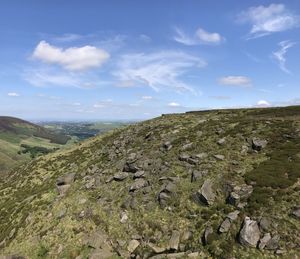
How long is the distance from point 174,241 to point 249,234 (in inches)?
264

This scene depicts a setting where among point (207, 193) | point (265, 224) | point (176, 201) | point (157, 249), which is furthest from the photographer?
point (176, 201)

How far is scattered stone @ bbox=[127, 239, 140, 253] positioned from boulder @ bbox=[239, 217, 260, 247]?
9640mm

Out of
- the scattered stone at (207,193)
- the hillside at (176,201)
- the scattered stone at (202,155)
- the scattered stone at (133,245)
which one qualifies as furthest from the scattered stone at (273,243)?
the scattered stone at (202,155)

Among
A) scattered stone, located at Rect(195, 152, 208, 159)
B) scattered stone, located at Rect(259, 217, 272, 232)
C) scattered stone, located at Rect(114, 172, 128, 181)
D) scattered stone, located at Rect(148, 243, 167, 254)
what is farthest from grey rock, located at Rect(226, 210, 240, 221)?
scattered stone, located at Rect(114, 172, 128, 181)

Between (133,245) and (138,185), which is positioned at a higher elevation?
(138,185)

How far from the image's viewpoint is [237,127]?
49.7 meters

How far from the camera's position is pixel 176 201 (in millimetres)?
34656

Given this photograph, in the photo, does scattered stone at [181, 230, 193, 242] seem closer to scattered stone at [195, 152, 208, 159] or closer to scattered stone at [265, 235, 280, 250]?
scattered stone at [265, 235, 280, 250]

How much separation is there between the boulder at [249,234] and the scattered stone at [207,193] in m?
5.22

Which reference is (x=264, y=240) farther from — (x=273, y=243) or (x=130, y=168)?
(x=130, y=168)

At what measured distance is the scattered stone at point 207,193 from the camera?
3303 centimetres

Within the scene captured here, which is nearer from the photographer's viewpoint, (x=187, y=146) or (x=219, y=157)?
(x=219, y=157)

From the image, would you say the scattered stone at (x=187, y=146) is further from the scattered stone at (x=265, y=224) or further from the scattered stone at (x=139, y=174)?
the scattered stone at (x=265, y=224)

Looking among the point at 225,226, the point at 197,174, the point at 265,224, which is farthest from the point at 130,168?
the point at 265,224
